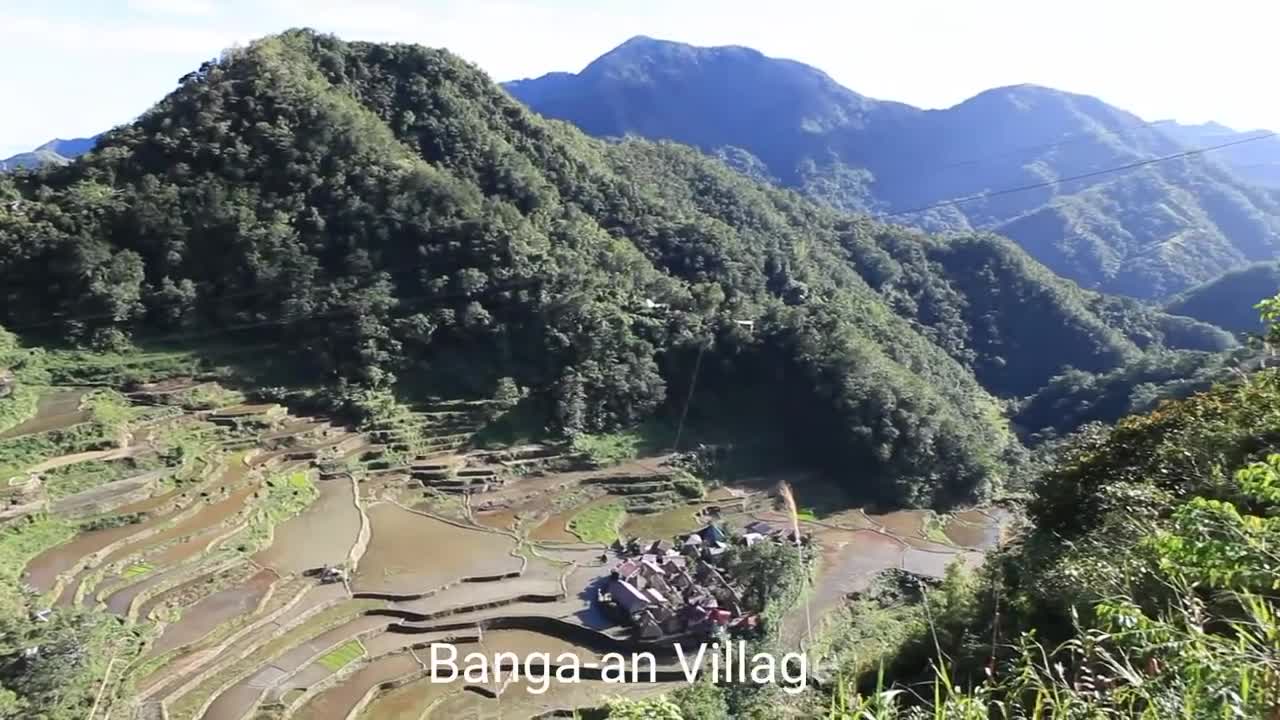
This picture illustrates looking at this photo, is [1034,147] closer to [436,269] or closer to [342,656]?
[436,269]

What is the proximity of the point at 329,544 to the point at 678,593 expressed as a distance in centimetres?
738

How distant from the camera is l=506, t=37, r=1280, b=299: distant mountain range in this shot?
233 ft

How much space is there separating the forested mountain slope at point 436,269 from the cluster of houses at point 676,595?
744cm

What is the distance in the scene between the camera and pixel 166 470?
1580 cm

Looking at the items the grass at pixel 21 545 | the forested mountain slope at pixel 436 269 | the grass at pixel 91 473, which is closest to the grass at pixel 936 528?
the forested mountain slope at pixel 436 269

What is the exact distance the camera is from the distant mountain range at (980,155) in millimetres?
70938

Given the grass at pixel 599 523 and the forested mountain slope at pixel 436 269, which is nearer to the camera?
the grass at pixel 599 523

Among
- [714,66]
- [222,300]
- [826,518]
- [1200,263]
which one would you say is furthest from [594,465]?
[714,66]

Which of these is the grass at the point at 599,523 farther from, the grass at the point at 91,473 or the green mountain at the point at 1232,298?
the green mountain at the point at 1232,298

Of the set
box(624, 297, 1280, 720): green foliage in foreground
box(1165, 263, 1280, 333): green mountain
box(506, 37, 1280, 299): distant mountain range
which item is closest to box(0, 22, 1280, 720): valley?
box(624, 297, 1280, 720): green foliage in foreground

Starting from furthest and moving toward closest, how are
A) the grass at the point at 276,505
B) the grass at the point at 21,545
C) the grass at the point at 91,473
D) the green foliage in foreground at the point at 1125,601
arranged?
the grass at the point at 276,505
the grass at the point at 91,473
the grass at the point at 21,545
the green foliage in foreground at the point at 1125,601

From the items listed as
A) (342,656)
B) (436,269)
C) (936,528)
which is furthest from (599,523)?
(436,269)

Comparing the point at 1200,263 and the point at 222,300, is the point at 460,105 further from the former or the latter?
the point at 1200,263

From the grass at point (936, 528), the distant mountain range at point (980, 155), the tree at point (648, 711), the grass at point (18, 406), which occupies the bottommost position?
the grass at point (936, 528)
